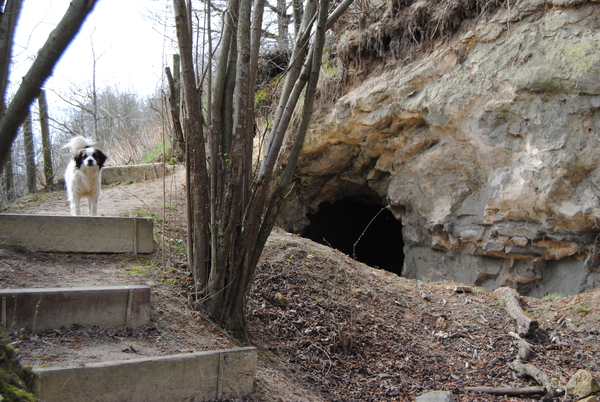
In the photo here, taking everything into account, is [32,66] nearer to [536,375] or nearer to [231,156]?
[231,156]

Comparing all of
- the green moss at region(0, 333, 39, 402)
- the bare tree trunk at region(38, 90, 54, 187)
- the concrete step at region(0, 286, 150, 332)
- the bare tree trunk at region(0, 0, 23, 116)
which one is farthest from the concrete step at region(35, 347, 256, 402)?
the bare tree trunk at region(38, 90, 54, 187)

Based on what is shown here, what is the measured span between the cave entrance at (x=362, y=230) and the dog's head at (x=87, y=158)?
6319 millimetres

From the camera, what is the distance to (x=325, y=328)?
15.6ft

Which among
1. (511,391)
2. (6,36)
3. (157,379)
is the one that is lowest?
(511,391)

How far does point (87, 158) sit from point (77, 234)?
217 centimetres

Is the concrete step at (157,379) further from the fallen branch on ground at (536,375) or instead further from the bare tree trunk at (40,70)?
the fallen branch on ground at (536,375)

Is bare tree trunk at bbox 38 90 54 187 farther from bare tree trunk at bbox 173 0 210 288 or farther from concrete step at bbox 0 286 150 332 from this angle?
concrete step at bbox 0 286 150 332

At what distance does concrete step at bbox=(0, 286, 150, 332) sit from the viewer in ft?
9.77

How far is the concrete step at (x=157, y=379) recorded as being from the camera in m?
2.45

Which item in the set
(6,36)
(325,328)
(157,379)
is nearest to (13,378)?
(157,379)

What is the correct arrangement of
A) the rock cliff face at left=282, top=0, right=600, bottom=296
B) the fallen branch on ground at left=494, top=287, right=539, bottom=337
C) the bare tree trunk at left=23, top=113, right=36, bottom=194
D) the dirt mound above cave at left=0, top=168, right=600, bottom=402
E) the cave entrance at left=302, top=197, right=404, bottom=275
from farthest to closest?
the cave entrance at left=302, top=197, right=404, bottom=275 → the bare tree trunk at left=23, top=113, right=36, bottom=194 → the rock cliff face at left=282, top=0, right=600, bottom=296 → the fallen branch on ground at left=494, top=287, right=539, bottom=337 → the dirt mound above cave at left=0, top=168, right=600, bottom=402

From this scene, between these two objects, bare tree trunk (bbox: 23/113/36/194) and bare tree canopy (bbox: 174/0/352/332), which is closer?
bare tree canopy (bbox: 174/0/352/332)

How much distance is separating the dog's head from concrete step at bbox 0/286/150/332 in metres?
3.34

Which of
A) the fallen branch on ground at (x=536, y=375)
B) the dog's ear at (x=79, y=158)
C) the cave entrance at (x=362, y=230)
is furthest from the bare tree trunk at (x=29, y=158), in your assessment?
the fallen branch on ground at (x=536, y=375)
